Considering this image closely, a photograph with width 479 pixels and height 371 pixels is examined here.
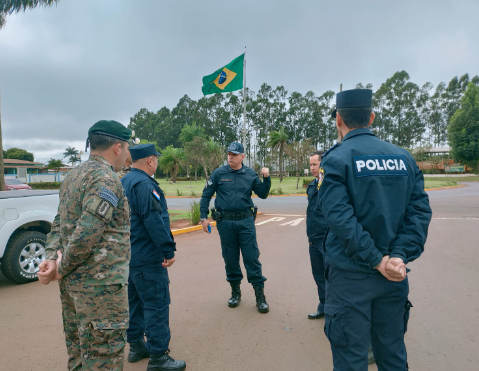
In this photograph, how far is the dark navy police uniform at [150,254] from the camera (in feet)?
9.06

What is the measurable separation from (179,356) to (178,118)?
8300 centimetres

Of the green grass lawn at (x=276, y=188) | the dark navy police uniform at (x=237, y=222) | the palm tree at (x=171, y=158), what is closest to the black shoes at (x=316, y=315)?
the dark navy police uniform at (x=237, y=222)

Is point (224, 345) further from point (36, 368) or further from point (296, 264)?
point (296, 264)

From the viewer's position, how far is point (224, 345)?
3.22 metres

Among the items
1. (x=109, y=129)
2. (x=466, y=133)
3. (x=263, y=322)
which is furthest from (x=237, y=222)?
(x=466, y=133)

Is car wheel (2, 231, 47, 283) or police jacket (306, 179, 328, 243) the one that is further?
car wheel (2, 231, 47, 283)

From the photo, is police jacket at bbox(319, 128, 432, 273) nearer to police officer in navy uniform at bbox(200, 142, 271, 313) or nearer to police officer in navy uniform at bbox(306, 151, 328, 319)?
police officer in navy uniform at bbox(306, 151, 328, 319)

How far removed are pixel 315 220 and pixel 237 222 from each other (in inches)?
39.2

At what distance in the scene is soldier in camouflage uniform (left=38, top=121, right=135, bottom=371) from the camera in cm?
191

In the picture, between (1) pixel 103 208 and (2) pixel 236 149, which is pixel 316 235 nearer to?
(2) pixel 236 149

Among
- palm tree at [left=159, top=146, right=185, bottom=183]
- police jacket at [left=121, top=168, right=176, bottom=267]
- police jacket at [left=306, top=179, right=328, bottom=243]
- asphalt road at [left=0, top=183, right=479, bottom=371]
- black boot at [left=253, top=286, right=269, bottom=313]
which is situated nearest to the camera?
police jacket at [left=121, top=168, right=176, bottom=267]

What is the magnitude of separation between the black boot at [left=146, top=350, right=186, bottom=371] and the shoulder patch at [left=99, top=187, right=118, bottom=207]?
1.56 meters

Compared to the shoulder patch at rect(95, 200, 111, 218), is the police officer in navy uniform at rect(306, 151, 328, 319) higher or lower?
lower

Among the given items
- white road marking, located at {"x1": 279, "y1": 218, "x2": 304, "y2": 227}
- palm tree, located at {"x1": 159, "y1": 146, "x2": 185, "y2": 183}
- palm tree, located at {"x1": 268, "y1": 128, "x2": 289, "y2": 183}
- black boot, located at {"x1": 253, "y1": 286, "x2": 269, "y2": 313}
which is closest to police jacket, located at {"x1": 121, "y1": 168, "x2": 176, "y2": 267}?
black boot, located at {"x1": 253, "y1": 286, "x2": 269, "y2": 313}
